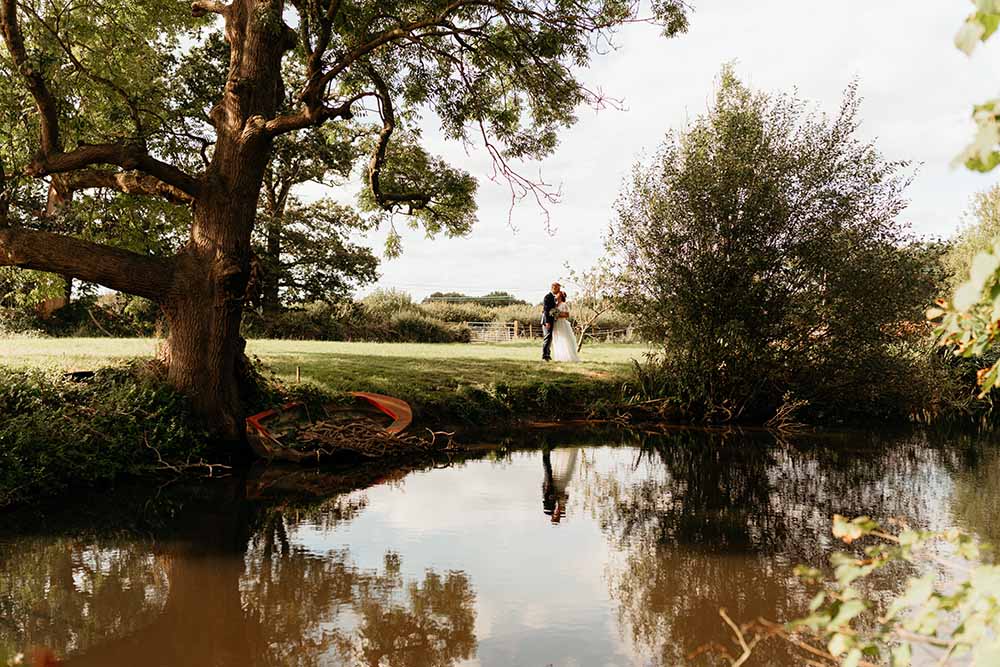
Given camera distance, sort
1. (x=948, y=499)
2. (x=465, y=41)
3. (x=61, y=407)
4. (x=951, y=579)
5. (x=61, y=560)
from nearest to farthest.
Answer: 1. (x=951, y=579)
2. (x=61, y=560)
3. (x=948, y=499)
4. (x=61, y=407)
5. (x=465, y=41)

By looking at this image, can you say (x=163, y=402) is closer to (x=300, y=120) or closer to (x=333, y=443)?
(x=333, y=443)

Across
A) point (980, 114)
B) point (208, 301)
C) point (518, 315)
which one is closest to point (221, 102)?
point (208, 301)

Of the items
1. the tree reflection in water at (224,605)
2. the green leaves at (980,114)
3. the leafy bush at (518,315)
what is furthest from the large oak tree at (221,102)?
the leafy bush at (518,315)

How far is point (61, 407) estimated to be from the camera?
937 cm

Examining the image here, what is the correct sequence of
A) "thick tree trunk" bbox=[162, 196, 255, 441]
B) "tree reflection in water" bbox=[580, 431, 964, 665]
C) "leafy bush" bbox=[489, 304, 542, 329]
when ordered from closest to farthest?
"tree reflection in water" bbox=[580, 431, 964, 665]
"thick tree trunk" bbox=[162, 196, 255, 441]
"leafy bush" bbox=[489, 304, 542, 329]

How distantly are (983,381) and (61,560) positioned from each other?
7.12 meters

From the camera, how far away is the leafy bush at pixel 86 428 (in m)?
8.28

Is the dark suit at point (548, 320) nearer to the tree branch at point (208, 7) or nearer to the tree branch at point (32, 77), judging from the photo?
the tree branch at point (208, 7)

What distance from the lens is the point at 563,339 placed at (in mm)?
19422

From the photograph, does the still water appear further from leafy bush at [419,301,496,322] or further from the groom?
leafy bush at [419,301,496,322]

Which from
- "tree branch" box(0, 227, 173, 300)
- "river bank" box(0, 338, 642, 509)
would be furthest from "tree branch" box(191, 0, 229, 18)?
"river bank" box(0, 338, 642, 509)

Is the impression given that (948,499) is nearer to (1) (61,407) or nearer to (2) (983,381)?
(2) (983,381)

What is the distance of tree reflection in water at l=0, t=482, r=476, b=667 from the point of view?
189 inches

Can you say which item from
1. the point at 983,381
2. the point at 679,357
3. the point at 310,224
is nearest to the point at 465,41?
the point at 679,357
